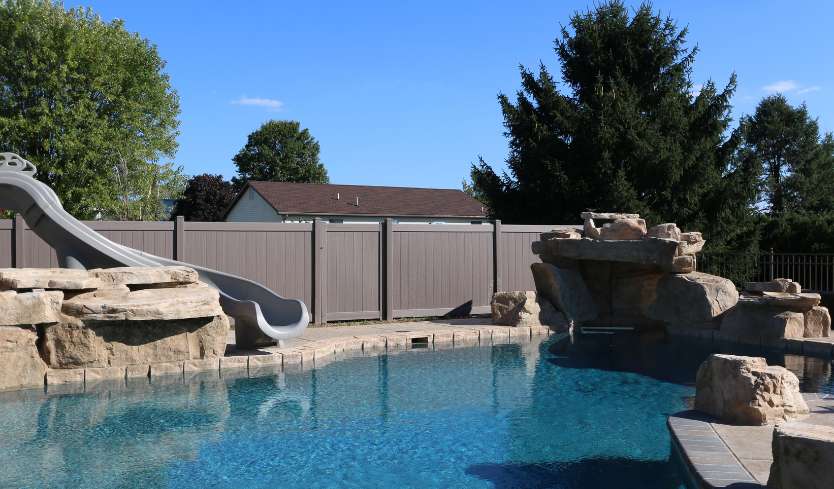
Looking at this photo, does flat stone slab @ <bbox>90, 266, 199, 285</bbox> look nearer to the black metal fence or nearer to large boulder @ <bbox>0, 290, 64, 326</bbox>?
large boulder @ <bbox>0, 290, 64, 326</bbox>

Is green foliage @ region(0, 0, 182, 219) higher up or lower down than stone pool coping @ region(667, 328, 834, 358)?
higher up

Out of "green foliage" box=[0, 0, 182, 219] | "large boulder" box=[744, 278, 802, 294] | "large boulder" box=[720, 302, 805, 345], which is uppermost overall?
"green foliage" box=[0, 0, 182, 219]

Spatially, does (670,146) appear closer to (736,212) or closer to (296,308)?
(736,212)

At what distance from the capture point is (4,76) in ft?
68.4

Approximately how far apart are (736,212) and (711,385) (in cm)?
1530

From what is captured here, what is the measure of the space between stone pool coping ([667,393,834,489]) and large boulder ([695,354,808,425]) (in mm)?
96

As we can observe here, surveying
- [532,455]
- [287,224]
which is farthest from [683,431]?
[287,224]

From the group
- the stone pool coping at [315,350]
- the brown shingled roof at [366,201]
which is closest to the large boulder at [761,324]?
the stone pool coping at [315,350]

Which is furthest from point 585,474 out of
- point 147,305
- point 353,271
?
point 353,271

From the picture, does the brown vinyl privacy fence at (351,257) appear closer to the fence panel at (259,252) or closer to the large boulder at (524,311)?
the fence panel at (259,252)

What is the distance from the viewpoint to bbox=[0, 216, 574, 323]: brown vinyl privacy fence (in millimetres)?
11328

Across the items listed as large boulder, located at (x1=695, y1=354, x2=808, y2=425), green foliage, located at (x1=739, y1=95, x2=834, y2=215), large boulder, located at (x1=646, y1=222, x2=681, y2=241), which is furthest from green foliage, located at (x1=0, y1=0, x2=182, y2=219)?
green foliage, located at (x1=739, y1=95, x2=834, y2=215)

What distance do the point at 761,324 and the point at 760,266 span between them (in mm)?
8841

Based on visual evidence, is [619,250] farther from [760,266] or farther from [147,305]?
[760,266]
